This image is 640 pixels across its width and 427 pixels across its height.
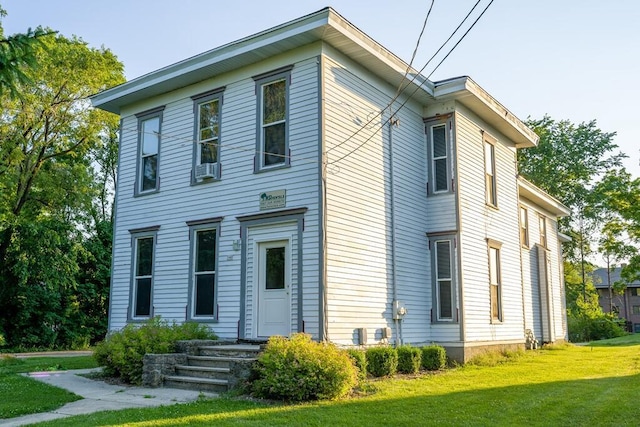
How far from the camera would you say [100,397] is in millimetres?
9203

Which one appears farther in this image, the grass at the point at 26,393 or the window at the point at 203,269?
the window at the point at 203,269

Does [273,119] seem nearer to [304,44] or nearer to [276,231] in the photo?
[304,44]

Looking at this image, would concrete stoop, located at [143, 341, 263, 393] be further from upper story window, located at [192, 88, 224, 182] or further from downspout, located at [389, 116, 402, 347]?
upper story window, located at [192, 88, 224, 182]

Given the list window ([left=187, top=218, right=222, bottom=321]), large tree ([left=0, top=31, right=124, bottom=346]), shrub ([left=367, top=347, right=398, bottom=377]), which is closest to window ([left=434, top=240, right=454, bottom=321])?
shrub ([left=367, top=347, right=398, bottom=377])

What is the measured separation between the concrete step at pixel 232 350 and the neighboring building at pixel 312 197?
2.66ft

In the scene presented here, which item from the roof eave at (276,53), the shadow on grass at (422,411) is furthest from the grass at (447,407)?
the roof eave at (276,53)

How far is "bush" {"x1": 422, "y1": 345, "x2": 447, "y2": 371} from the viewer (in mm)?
12680

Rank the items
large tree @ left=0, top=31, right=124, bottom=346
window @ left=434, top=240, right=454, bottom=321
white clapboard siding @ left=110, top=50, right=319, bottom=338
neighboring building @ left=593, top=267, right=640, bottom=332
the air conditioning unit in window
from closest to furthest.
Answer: white clapboard siding @ left=110, top=50, right=319, bottom=338
the air conditioning unit in window
window @ left=434, top=240, right=454, bottom=321
large tree @ left=0, top=31, right=124, bottom=346
neighboring building @ left=593, top=267, right=640, bottom=332

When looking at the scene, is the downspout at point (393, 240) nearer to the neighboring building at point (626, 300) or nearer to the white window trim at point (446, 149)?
Answer: the white window trim at point (446, 149)

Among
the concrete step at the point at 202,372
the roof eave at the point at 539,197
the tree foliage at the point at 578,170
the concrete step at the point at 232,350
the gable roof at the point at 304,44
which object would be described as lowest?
the concrete step at the point at 202,372

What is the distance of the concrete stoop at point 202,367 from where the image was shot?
9492mm

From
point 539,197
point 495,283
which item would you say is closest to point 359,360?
point 495,283

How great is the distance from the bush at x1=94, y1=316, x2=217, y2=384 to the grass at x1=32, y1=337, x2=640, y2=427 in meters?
2.86

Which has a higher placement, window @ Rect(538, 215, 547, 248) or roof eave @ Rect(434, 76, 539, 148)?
roof eave @ Rect(434, 76, 539, 148)
